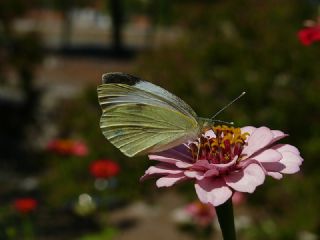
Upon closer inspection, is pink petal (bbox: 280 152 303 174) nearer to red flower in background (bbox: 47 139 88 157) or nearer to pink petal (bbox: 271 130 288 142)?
pink petal (bbox: 271 130 288 142)

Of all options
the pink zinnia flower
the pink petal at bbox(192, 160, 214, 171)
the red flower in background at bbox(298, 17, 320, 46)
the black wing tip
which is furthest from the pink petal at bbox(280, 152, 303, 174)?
the red flower in background at bbox(298, 17, 320, 46)

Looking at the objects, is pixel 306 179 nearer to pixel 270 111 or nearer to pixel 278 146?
pixel 270 111

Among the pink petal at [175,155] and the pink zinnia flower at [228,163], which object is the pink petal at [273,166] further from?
the pink petal at [175,155]

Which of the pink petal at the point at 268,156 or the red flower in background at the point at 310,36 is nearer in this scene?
the pink petal at the point at 268,156

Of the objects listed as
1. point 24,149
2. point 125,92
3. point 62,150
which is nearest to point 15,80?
point 24,149

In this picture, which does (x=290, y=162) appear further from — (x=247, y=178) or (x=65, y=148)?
(x=65, y=148)

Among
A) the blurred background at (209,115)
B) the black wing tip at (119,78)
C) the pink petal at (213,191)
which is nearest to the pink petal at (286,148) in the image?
the pink petal at (213,191)
